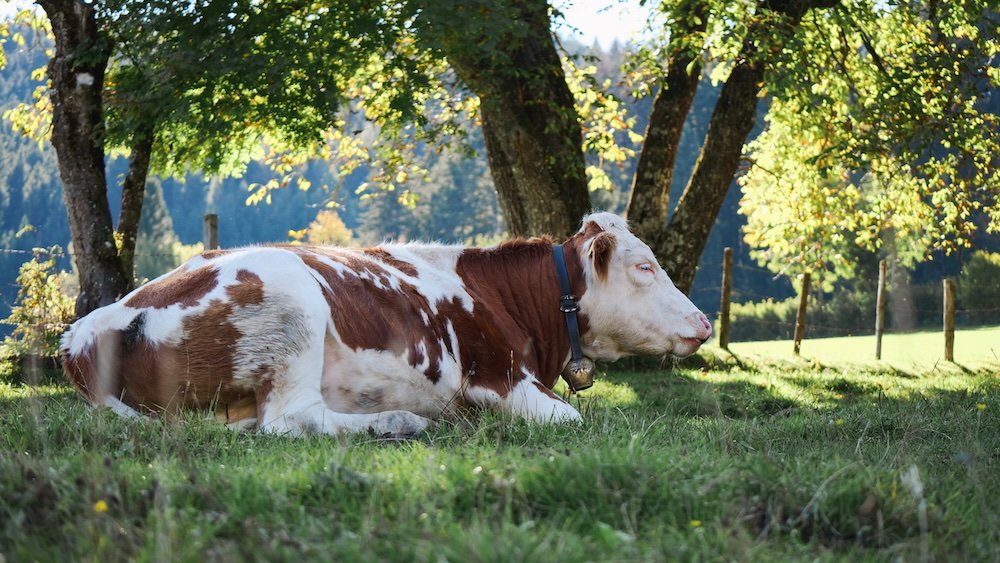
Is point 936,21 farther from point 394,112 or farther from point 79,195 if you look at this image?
point 79,195

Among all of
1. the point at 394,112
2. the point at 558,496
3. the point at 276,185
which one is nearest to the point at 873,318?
the point at 276,185

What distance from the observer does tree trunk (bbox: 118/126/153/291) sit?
11078 mm

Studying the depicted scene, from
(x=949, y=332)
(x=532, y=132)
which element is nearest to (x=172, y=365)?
(x=532, y=132)

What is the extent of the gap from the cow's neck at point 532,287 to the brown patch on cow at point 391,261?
0.41m

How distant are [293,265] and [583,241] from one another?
2.15 metres

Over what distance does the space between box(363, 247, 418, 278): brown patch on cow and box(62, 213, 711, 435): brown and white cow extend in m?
0.02

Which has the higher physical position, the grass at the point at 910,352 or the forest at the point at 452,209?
the forest at the point at 452,209

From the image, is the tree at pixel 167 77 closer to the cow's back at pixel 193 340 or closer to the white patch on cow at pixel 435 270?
the white patch on cow at pixel 435 270

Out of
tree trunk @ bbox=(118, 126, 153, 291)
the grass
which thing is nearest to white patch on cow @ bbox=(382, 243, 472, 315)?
tree trunk @ bbox=(118, 126, 153, 291)

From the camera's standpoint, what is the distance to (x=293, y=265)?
18.1ft

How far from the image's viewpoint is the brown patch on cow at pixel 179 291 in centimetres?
527

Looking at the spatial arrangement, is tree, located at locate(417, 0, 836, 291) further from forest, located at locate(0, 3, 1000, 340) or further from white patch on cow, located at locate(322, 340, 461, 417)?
white patch on cow, located at locate(322, 340, 461, 417)

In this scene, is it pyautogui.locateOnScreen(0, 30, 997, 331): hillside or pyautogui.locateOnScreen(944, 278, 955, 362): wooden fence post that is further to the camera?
pyautogui.locateOnScreen(0, 30, 997, 331): hillside

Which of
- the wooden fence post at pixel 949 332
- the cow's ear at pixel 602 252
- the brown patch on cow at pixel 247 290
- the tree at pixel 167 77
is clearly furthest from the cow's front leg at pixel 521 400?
the wooden fence post at pixel 949 332
